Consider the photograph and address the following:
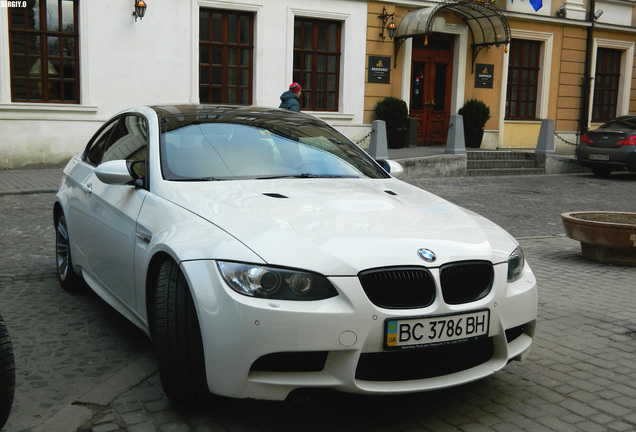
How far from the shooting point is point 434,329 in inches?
120

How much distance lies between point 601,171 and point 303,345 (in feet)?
56.6

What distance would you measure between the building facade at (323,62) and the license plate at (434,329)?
14237 millimetres

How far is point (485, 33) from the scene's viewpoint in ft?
68.4

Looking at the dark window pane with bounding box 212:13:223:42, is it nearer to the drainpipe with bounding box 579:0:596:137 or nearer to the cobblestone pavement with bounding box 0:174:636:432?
the cobblestone pavement with bounding box 0:174:636:432

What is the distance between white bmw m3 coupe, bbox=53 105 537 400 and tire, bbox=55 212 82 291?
1.40 metres

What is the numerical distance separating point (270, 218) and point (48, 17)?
14261 millimetres

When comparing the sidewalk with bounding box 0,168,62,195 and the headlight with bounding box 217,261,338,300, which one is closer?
the headlight with bounding box 217,261,338,300

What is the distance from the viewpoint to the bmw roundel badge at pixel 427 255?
312cm

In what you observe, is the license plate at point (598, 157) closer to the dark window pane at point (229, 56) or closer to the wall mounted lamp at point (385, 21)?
the wall mounted lamp at point (385, 21)

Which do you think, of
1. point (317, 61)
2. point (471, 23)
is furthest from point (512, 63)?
point (317, 61)

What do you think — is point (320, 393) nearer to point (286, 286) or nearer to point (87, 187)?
point (286, 286)

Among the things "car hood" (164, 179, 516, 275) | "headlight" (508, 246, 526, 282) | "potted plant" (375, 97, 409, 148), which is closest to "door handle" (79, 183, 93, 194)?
"car hood" (164, 179, 516, 275)

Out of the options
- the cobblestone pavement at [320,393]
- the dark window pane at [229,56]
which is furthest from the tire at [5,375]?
the dark window pane at [229,56]

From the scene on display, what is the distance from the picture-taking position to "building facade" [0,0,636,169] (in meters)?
15.7
